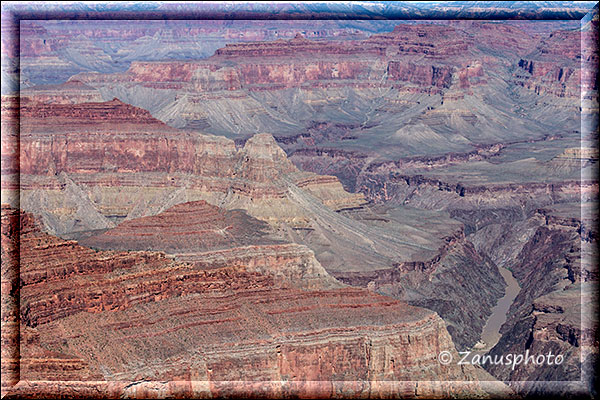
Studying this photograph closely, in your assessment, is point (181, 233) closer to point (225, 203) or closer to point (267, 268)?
point (267, 268)

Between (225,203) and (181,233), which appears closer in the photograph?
(181,233)

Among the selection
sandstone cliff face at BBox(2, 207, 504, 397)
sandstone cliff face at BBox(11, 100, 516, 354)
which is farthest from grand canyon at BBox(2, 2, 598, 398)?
sandstone cliff face at BBox(11, 100, 516, 354)

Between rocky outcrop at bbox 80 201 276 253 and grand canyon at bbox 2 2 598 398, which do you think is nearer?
grand canyon at bbox 2 2 598 398

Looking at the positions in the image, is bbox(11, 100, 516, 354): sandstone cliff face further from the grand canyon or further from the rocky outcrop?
the grand canyon

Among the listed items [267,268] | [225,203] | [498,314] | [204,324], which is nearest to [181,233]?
[267,268]

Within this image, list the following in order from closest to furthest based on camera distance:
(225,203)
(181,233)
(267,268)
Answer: (267,268) → (181,233) → (225,203)

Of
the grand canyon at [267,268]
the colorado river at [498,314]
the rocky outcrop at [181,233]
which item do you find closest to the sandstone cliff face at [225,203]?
the rocky outcrop at [181,233]

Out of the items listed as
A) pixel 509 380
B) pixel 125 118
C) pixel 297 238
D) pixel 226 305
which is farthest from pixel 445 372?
pixel 125 118
